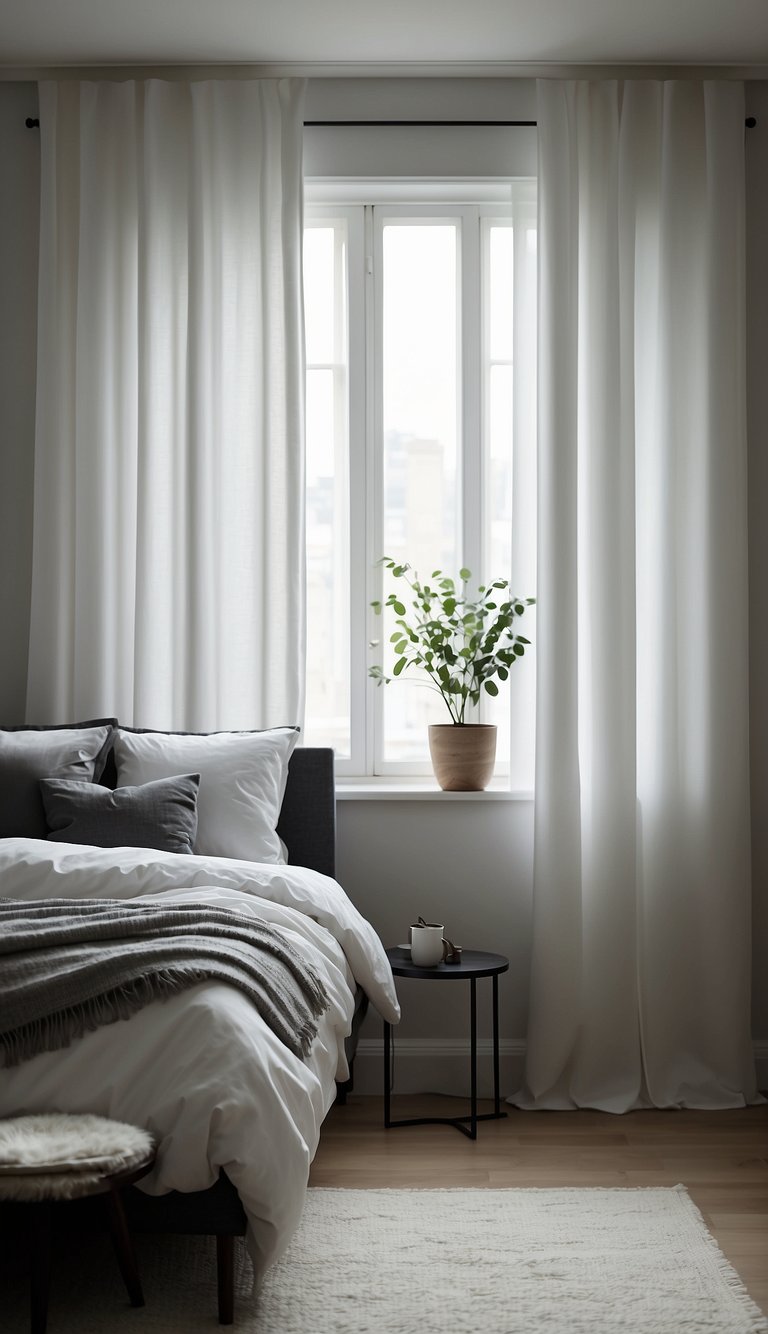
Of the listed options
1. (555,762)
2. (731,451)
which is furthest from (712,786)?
(731,451)

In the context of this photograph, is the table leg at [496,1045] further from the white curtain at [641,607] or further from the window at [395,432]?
the window at [395,432]

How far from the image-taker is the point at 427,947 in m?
3.20

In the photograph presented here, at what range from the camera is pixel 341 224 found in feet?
12.7

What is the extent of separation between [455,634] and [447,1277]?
1.92 m

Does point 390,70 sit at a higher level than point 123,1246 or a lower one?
higher

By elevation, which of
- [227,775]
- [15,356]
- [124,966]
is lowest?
[124,966]

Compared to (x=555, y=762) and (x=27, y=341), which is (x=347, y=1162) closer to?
(x=555, y=762)

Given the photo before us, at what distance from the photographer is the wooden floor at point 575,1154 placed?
9.02 feet

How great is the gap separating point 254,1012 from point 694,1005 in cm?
187

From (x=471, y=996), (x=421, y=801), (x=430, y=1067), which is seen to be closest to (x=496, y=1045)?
(x=471, y=996)

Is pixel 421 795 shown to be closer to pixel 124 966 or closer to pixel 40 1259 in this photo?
pixel 124 966

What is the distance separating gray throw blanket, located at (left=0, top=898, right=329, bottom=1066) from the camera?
2029 mm

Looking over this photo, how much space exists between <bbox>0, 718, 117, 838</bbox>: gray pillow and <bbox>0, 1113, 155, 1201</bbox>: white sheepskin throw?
132cm

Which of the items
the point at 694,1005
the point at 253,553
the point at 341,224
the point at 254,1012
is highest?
the point at 341,224
